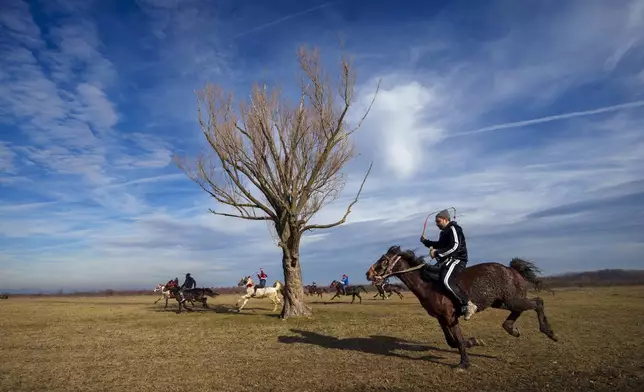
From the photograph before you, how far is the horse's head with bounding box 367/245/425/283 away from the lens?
9.27 meters

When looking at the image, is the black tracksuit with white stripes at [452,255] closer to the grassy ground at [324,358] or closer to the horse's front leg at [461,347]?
the horse's front leg at [461,347]

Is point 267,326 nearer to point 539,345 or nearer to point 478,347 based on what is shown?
point 478,347

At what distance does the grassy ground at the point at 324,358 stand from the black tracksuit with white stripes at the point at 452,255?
1615 millimetres

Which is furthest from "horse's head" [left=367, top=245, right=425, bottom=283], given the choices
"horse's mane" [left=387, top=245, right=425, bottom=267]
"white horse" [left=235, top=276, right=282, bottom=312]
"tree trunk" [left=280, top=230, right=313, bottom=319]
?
"white horse" [left=235, top=276, right=282, bottom=312]

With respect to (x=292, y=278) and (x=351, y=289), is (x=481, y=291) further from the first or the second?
(x=351, y=289)

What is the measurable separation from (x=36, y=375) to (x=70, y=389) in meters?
1.83

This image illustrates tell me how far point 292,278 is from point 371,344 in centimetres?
821

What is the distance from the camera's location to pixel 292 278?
62.6 ft

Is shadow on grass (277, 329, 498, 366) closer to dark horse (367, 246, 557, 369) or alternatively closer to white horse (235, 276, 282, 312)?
dark horse (367, 246, 557, 369)

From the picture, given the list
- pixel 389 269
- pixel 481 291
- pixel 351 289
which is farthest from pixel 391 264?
pixel 351 289

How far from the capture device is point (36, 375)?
29.0 ft

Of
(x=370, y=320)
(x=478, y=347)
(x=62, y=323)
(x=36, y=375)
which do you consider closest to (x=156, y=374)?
(x=36, y=375)

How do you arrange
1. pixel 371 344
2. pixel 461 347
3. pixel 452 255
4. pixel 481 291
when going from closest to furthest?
pixel 461 347, pixel 481 291, pixel 452 255, pixel 371 344

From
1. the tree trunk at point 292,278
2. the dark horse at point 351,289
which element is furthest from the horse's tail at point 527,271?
the dark horse at point 351,289
